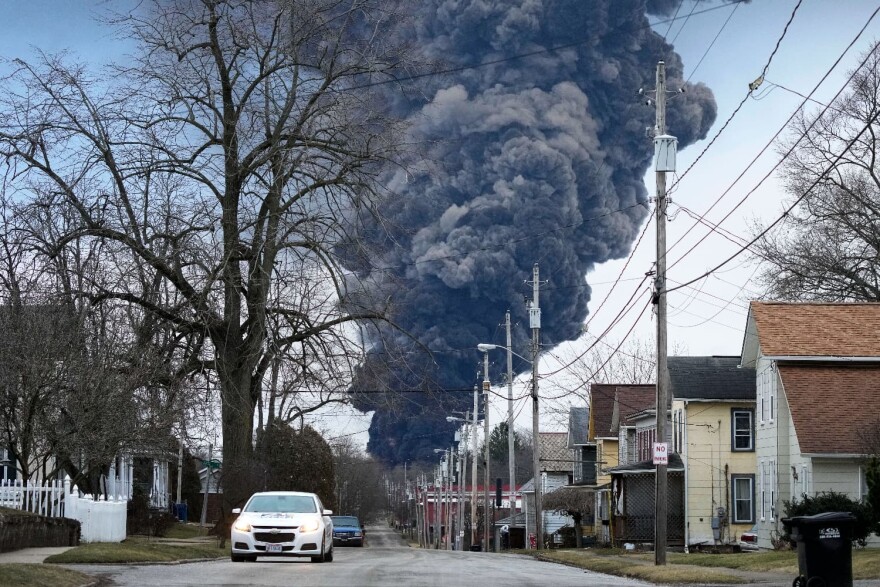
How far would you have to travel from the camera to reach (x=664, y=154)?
99.0 feet

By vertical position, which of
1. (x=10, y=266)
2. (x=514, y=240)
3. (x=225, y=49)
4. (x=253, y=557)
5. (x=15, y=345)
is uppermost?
(x=514, y=240)

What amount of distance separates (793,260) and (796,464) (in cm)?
2022

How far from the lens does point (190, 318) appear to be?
107 ft

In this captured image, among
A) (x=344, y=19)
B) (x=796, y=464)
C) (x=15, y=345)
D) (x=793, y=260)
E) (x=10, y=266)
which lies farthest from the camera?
(x=793, y=260)

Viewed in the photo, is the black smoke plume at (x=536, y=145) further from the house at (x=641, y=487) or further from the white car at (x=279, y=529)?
the white car at (x=279, y=529)

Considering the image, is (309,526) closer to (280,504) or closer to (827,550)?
(280,504)

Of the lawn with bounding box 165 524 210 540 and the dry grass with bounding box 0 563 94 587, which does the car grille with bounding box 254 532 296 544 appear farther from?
the lawn with bounding box 165 524 210 540

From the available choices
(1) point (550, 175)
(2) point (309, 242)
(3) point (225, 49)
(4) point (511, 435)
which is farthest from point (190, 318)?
(1) point (550, 175)

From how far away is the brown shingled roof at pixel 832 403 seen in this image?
36062 millimetres

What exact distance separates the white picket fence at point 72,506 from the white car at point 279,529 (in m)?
5.17

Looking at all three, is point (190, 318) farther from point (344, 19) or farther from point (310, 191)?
point (344, 19)

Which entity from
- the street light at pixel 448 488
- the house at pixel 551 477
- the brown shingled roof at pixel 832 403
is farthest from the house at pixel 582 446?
the brown shingled roof at pixel 832 403

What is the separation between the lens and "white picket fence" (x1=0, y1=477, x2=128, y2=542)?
27328mm

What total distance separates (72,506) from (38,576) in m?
13.9
